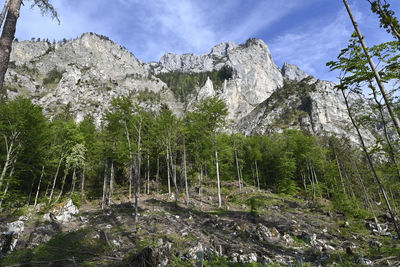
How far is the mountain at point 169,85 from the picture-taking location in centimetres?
8044

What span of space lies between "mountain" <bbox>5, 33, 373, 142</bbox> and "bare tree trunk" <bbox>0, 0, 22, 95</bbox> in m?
54.2

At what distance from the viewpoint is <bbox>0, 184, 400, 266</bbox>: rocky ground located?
21.9 ft

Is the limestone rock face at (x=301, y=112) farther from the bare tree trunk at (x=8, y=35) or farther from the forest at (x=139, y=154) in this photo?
the bare tree trunk at (x=8, y=35)

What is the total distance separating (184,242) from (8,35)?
9.28 metres

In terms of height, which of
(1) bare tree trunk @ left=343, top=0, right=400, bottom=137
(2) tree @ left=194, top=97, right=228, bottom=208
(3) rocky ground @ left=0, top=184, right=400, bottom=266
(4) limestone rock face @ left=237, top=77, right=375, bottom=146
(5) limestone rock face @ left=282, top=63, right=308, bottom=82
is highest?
(5) limestone rock face @ left=282, top=63, right=308, bottom=82

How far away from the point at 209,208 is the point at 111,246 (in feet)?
37.9

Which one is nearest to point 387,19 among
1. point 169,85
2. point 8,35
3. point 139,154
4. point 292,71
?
point 8,35

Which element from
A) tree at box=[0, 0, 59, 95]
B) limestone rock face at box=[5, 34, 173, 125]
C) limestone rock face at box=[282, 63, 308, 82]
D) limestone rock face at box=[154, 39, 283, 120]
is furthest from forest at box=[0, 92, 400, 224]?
limestone rock face at box=[282, 63, 308, 82]

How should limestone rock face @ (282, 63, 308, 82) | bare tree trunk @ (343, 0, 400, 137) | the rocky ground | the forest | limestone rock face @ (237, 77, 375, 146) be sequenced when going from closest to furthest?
1. bare tree trunk @ (343, 0, 400, 137)
2. the rocky ground
3. the forest
4. limestone rock face @ (237, 77, 375, 146)
5. limestone rock face @ (282, 63, 308, 82)

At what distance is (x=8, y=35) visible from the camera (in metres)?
5.11

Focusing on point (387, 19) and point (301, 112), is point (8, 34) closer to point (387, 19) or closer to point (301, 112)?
point (387, 19)

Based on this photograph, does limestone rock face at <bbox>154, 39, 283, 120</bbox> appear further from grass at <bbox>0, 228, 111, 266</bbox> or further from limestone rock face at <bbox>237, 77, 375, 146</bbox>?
grass at <bbox>0, 228, 111, 266</bbox>

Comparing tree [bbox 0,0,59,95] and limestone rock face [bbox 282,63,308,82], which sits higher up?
limestone rock face [bbox 282,63,308,82]

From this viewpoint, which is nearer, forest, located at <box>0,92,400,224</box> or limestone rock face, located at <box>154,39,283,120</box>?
forest, located at <box>0,92,400,224</box>
